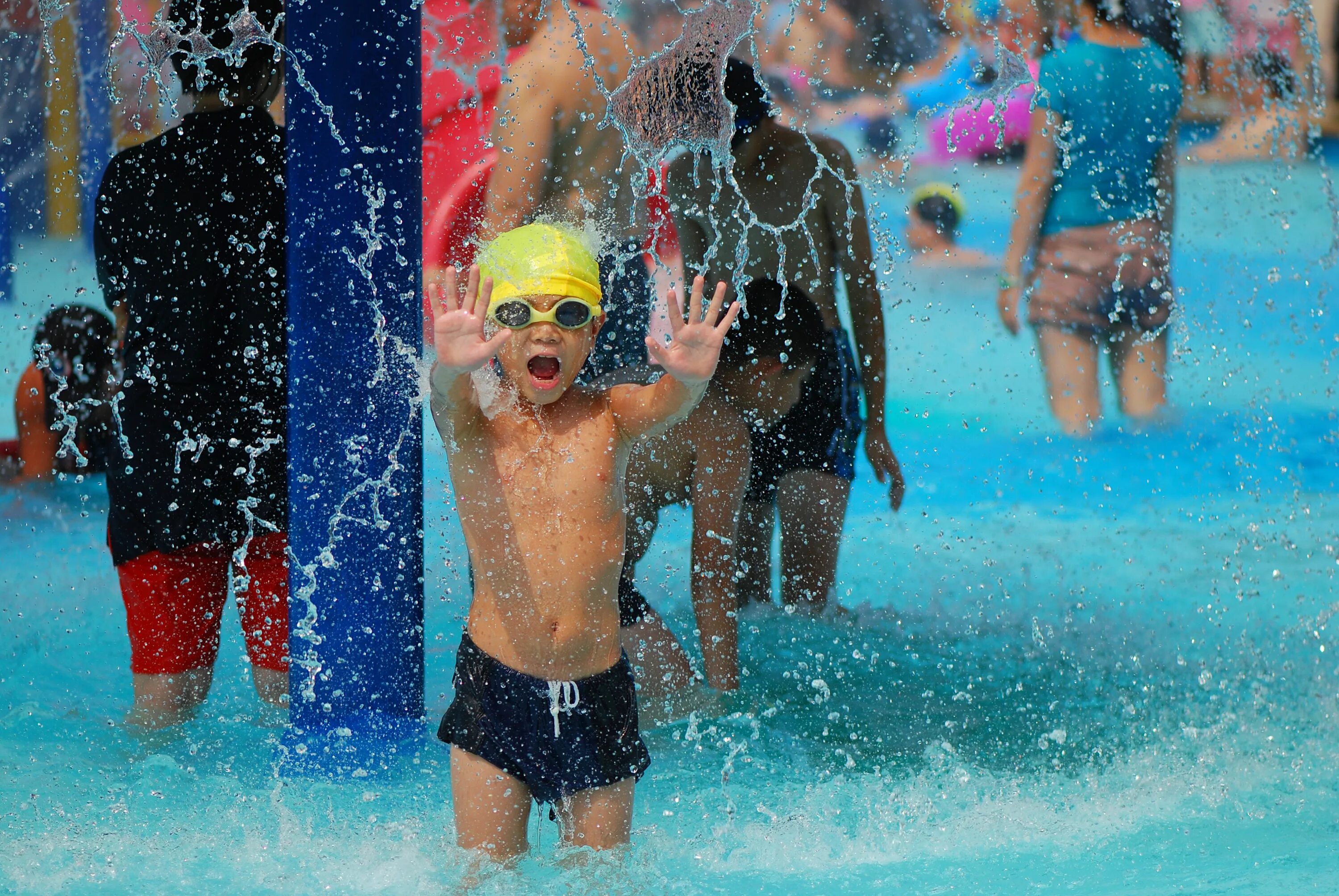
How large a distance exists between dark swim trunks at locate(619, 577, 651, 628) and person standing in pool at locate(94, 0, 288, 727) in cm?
85

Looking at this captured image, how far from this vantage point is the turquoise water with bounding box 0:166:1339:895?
2.88 metres

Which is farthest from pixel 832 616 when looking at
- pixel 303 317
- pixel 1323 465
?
pixel 1323 465

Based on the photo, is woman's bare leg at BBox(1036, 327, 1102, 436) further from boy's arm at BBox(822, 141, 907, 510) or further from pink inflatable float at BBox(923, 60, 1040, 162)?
pink inflatable float at BBox(923, 60, 1040, 162)

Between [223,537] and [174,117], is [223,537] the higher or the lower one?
the lower one

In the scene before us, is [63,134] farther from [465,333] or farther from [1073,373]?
[465,333]

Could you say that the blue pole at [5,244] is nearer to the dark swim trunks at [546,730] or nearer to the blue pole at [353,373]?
the blue pole at [353,373]

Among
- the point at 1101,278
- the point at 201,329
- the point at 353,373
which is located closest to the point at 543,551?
the point at 353,373

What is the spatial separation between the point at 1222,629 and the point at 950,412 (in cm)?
490

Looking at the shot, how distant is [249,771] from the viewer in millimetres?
3379

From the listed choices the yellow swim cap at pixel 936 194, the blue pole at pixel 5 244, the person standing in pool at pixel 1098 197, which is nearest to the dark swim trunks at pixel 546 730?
the person standing in pool at pixel 1098 197

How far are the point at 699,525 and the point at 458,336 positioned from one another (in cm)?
150

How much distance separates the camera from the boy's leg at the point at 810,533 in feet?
14.9

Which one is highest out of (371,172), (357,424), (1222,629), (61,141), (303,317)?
(61,141)

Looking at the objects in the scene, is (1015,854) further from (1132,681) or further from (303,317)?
(303,317)
